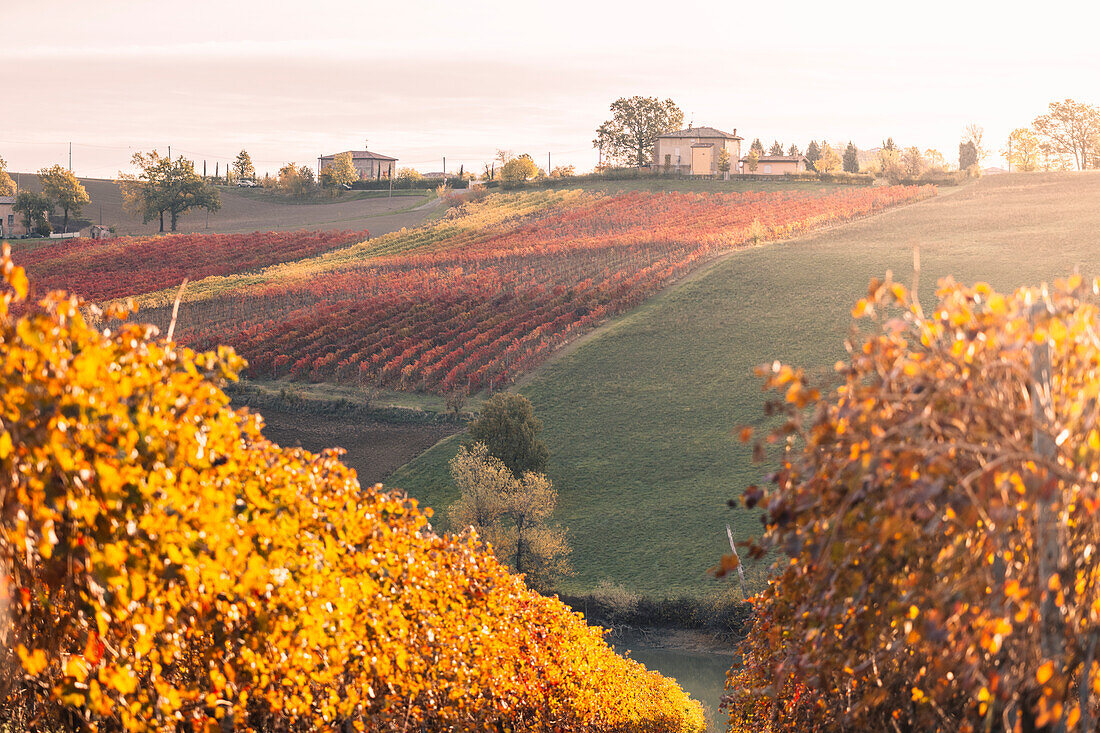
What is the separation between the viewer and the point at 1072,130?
112438mm

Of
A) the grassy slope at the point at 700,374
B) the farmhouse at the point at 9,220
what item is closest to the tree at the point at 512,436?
the grassy slope at the point at 700,374

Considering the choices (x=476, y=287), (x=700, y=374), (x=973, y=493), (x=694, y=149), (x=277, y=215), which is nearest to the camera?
(x=973, y=493)

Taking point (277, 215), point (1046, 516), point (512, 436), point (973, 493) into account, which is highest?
point (277, 215)

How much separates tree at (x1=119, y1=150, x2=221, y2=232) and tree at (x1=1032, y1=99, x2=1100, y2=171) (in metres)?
94.7

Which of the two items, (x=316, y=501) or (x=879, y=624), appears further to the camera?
(x=316, y=501)

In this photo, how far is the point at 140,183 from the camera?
107188mm

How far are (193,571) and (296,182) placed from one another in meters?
120

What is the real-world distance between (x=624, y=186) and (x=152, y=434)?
94.5 m

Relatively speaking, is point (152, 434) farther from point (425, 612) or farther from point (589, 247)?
point (589, 247)

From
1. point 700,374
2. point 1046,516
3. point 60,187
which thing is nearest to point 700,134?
point 60,187

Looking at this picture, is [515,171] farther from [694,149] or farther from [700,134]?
[700,134]

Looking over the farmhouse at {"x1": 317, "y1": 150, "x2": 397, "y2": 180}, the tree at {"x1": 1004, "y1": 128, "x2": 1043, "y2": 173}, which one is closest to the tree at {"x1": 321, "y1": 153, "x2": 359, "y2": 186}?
the farmhouse at {"x1": 317, "y1": 150, "x2": 397, "y2": 180}

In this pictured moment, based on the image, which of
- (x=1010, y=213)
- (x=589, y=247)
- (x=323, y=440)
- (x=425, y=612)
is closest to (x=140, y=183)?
(x=589, y=247)

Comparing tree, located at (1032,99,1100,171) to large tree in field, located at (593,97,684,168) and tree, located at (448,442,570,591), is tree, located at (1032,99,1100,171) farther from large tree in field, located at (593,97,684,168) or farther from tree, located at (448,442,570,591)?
tree, located at (448,442,570,591)
